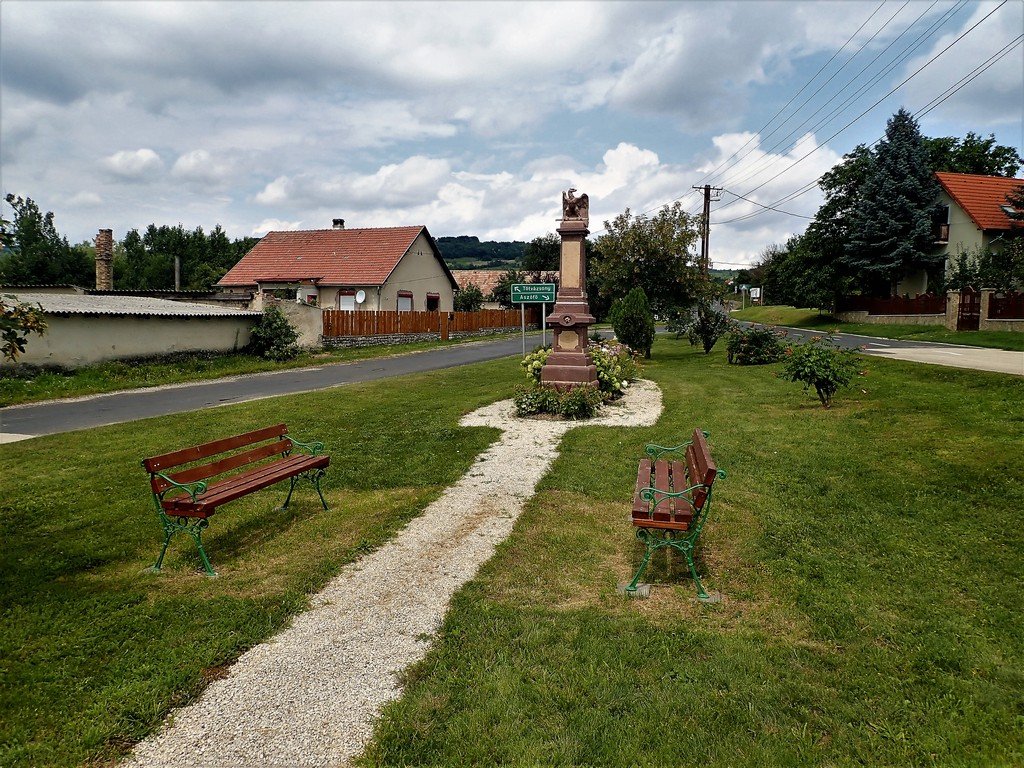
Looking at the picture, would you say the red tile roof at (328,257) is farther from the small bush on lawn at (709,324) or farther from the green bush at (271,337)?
the small bush on lawn at (709,324)

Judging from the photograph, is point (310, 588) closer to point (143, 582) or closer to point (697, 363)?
point (143, 582)

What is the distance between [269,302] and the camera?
23.8 meters

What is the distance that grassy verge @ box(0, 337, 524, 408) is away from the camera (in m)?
14.6

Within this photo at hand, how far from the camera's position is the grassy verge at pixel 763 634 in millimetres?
2885

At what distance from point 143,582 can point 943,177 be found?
4465 centimetres

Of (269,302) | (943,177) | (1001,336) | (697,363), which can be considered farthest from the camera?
(943,177)

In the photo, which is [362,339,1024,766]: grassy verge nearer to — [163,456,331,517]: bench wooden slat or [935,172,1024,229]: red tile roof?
[163,456,331,517]: bench wooden slat

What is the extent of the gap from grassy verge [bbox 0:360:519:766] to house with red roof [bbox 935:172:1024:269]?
3547 cm

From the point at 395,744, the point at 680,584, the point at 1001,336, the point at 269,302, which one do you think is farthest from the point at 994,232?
the point at 395,744

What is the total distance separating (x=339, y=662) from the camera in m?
3.61

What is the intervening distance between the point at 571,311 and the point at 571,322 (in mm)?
261

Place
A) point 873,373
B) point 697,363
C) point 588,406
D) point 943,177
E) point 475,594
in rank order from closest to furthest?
1. point 475,594
2. point 588,406
3. point 873,373
4. point 697,363
5. point 943,177

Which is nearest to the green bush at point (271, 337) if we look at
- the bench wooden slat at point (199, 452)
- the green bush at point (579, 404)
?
the green bush at point (579, 404)

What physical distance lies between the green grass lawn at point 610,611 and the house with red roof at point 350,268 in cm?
2732
